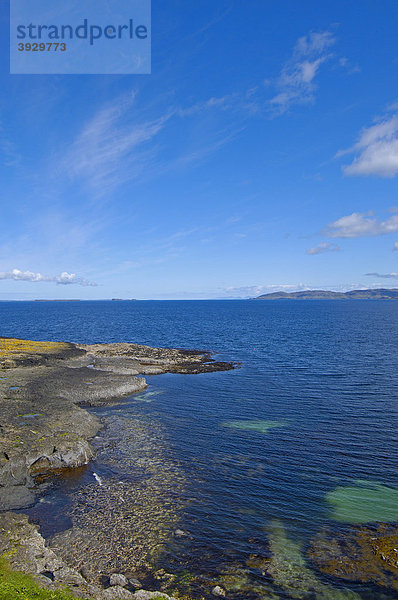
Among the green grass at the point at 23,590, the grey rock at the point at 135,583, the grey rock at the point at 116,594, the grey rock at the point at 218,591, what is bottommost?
the grey rock at the point at 218,591

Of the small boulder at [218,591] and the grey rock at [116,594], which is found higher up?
the grey rock at [116,594]

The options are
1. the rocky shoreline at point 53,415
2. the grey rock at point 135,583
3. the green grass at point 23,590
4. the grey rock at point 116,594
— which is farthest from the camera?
the rocky shoreline at point 53,415

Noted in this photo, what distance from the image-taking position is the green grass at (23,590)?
14633mm

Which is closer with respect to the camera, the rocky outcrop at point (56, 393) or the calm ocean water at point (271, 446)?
the calm ocean water at point (271, 446)

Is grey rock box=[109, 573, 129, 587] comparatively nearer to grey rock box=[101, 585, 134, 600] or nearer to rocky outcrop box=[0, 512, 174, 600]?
rocky outcrop box=[0, 512, 174, 600]

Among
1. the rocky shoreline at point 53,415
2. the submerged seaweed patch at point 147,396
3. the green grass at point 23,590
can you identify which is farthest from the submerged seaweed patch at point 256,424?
the green grass at point 23,590

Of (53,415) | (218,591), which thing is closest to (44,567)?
(218,591)

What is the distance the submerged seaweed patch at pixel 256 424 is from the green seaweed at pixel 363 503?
496 inches

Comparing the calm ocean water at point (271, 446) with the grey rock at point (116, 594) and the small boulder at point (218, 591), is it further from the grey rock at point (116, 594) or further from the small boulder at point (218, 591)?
the grey rock at point (116, 594)

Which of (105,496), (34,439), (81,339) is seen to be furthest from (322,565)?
(81,339)

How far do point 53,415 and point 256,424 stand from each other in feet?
72.3

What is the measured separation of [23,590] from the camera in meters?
15.2

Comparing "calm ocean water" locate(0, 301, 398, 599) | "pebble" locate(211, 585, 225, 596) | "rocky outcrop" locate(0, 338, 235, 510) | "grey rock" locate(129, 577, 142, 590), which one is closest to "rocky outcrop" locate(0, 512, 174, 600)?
"grey rock" locate(129, 577, 142, 590)

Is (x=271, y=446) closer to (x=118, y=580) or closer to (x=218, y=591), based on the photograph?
(x=218, y=591)
